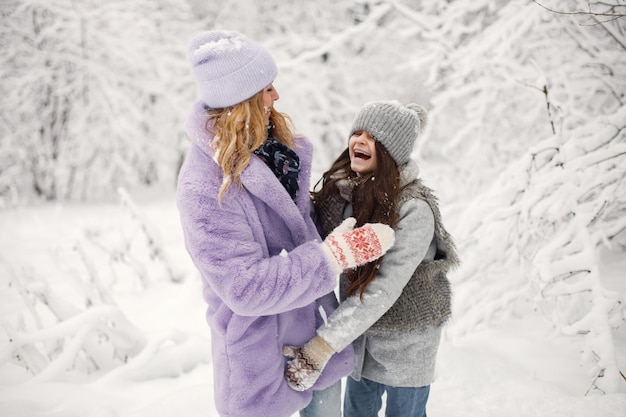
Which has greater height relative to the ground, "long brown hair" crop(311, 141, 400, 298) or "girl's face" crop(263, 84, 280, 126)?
"girl's face" crop(263, 84, 280, 126)

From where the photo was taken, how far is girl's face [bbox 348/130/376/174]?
164 cm

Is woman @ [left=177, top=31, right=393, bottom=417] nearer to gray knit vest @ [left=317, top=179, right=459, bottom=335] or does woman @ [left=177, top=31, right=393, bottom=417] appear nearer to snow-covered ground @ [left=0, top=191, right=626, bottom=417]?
gray knit vest @ [left=317, top=179, right=459, bottom=335]

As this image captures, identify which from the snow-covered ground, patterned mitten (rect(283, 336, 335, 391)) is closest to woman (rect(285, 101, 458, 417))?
patterned mitten (rect(283, 336, 335, 391))

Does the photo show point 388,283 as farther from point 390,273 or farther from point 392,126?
point 392,126

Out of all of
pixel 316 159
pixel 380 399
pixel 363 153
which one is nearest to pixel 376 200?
pixel 363 153

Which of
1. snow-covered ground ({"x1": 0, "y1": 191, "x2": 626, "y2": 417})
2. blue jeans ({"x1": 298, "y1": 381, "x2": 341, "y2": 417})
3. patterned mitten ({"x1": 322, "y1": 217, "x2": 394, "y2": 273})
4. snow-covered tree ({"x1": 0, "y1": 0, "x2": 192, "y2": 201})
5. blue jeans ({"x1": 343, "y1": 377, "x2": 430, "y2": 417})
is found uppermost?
patterned mitten ({"x1": 322, "y1": 217, "x2": 394, "y2": 273})

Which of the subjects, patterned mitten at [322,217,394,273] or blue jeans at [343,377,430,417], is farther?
blue jeans at [343,377,430,417]

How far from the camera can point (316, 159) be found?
1090 cm

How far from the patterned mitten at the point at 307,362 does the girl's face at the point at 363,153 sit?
71 centimetres

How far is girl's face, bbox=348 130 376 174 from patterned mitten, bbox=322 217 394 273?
0.31 m

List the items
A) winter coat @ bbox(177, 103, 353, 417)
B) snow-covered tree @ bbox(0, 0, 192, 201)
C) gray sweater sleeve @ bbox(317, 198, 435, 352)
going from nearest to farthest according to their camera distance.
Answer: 1. winter coat @ bbox(177, 103, 353, 417)
2. gray sweater sleeve @ bbox(317, 198, 435, 352)
3. snow-covered tree @ bbox(0, 0, 192, 201)

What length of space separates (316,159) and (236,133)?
377 inches

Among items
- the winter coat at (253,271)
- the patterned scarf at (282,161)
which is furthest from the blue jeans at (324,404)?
the patterned scarf at (282,161)

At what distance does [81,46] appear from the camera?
9938 millimetres
